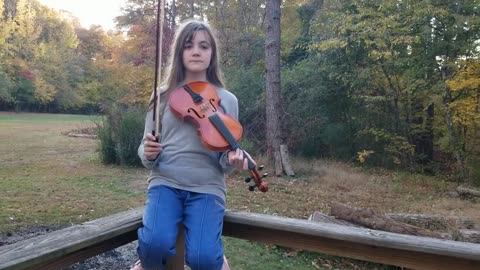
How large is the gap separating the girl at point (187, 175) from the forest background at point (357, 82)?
26.4 ft

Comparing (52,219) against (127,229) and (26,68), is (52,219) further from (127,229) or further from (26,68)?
(26,68)

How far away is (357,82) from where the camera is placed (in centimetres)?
1159

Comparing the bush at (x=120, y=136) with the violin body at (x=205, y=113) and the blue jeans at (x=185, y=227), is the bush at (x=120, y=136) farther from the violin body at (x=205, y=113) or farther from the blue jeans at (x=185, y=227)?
the blue jeans at (x=185, y=227)

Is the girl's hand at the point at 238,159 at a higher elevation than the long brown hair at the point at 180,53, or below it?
below

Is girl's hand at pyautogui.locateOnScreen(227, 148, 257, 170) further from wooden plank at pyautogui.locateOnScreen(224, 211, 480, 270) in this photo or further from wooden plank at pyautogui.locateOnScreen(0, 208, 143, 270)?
wooden plank at pyautogui.locateOnScreen(0, 208, 143, 270)

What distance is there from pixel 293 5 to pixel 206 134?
17.9 m

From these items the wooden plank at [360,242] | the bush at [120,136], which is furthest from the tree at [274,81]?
the wooden plank at [360,242]

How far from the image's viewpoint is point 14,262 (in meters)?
1.30

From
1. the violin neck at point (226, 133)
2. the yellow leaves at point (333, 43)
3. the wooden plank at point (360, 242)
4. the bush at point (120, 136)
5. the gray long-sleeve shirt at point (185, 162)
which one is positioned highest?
the yellow leaves at point (333, 43)

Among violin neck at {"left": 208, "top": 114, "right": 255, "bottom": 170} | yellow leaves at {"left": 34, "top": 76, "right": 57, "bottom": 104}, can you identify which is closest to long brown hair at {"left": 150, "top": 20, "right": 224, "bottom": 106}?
violin neck at {"left": 208, "top": 114, "right": 255, "bottom": 170}

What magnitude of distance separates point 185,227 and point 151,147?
0.38 m

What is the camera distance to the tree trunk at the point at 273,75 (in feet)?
31.3

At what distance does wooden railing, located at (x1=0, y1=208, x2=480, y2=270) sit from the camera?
4.75 ft

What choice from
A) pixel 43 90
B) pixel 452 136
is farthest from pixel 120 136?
pixel 43 90
